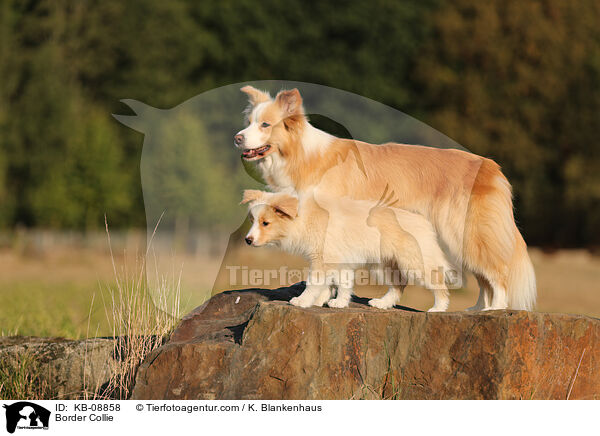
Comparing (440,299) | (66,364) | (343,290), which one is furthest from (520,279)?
(66,364)

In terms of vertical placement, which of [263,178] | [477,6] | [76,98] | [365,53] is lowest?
[263,178]

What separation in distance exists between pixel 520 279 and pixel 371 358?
1929 millimetres

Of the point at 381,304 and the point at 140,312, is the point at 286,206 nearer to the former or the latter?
the point at 381,304

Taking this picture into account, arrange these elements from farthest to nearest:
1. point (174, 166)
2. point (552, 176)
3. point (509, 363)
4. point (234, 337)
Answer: point (552, 176) → point (174, 166) → point (234, 337) → point (509, 363)

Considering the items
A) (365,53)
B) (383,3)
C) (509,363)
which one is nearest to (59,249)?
(365,53)

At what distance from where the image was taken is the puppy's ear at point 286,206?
593 cm

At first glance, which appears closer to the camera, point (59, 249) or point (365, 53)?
point (59, 249)

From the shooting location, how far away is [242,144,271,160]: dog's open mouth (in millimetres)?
6090

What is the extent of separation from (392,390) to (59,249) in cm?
1696

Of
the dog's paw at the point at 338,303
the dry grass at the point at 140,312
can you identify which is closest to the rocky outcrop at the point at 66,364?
the dry grass at the point at 140,312

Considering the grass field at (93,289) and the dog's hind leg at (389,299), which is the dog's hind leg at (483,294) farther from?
the dog's hind leg at (389,299)

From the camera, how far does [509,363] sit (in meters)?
5.57

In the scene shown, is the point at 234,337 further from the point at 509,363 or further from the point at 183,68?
the point at 183,68
